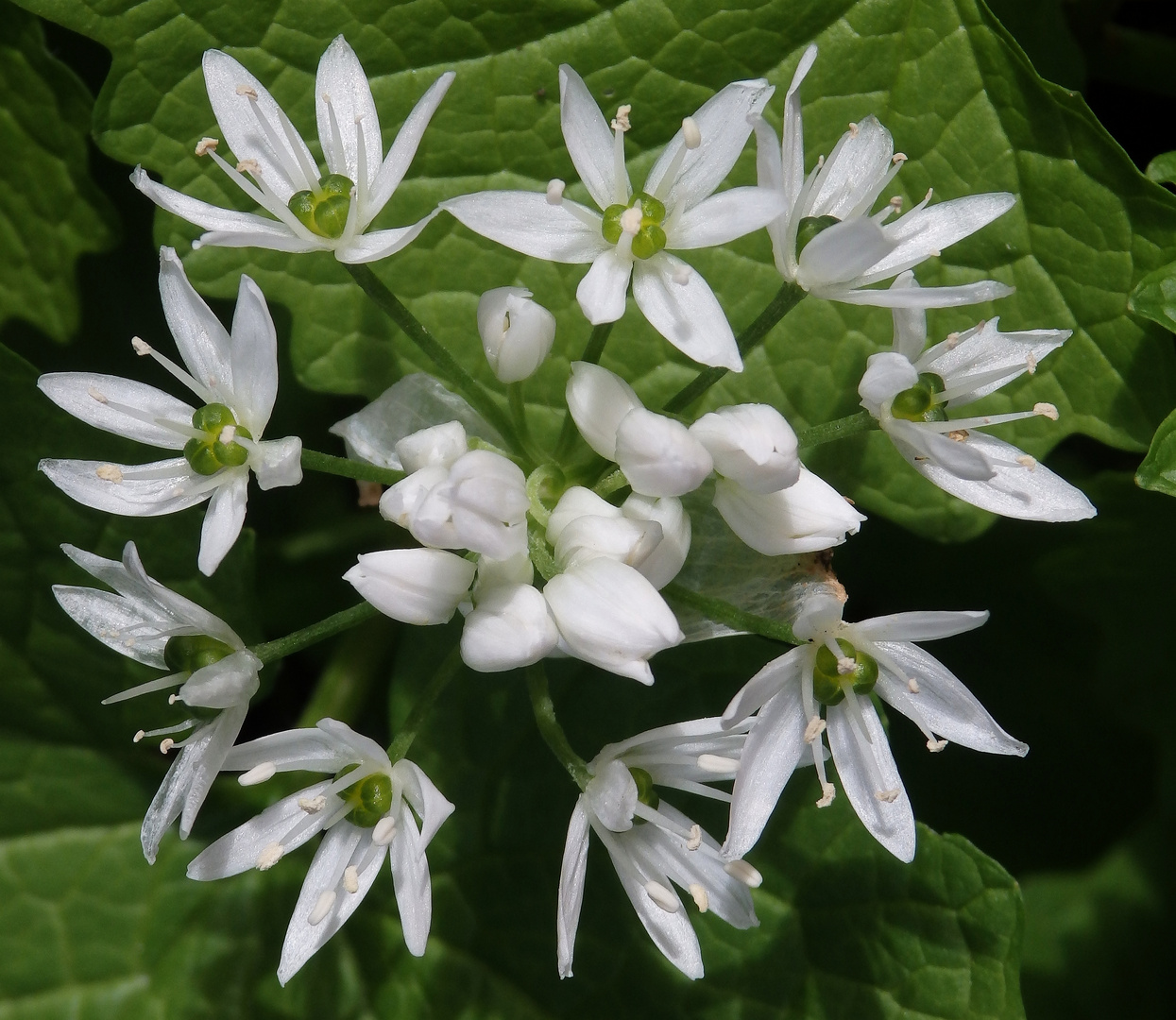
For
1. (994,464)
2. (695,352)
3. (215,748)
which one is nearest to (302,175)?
(695,352)

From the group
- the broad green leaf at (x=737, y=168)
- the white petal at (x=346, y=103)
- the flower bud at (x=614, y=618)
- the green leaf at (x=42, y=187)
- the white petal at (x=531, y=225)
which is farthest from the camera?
the green leaf at (x=42, y=187)

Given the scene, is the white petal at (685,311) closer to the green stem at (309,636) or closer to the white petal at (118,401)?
the green stem at (309,636)

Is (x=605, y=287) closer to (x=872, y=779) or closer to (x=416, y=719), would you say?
(x=416, y=719)

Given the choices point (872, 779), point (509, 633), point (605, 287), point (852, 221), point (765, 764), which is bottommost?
point (872, 779)

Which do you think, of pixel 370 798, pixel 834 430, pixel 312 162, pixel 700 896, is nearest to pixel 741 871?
pixel 700 896

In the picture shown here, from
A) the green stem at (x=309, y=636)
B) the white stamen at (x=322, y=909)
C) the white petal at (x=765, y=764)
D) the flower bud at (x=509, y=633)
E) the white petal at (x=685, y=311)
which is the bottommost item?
the white stamen at (x=322, y=909)

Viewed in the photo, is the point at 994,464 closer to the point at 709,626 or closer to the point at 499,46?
the point at 709,626

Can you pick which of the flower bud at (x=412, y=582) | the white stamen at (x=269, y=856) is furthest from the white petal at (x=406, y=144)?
the white stamen at (x=269, y=856)
